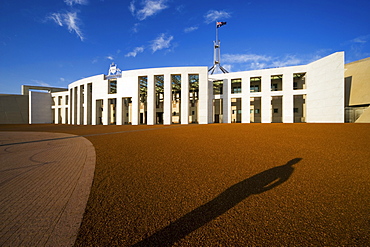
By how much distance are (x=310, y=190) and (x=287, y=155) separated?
302 cm

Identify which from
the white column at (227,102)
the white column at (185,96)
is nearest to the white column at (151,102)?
the white column at (185,96)

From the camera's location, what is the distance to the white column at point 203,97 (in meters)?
27.9

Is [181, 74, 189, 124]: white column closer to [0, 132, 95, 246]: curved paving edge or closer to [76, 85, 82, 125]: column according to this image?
[0, 132, 95, 246]: curved paving edge

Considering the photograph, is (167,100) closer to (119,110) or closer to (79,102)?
(119,110)

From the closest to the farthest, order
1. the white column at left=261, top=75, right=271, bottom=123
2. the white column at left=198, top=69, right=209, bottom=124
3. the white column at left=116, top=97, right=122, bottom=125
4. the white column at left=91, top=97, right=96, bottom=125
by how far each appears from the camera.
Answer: the white column at left=198, top=69, right=209, bottom=124
the white column at left=261, top=75, right=271, bottom=123
the white column at left=116, top=97, right=122, bottom=125
the white column at left=91, top=97, right=96, bottom=125

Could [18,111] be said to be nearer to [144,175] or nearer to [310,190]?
[144,175]

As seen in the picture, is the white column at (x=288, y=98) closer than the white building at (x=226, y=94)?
No

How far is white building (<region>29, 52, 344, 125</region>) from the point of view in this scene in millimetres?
24375

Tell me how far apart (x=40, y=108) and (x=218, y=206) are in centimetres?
5980

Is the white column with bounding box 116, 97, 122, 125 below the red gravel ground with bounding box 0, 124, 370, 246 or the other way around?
the other way around

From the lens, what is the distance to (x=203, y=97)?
91.8ft

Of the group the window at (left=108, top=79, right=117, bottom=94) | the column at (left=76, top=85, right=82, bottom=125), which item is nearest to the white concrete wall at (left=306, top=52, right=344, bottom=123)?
the window at (left=108, top=79, right=117, bottom=94)

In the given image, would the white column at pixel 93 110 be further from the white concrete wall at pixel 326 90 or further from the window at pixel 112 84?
the white concrete wall at pixel 326 90

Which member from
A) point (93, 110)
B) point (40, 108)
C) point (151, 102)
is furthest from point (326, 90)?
point (40, 108)
